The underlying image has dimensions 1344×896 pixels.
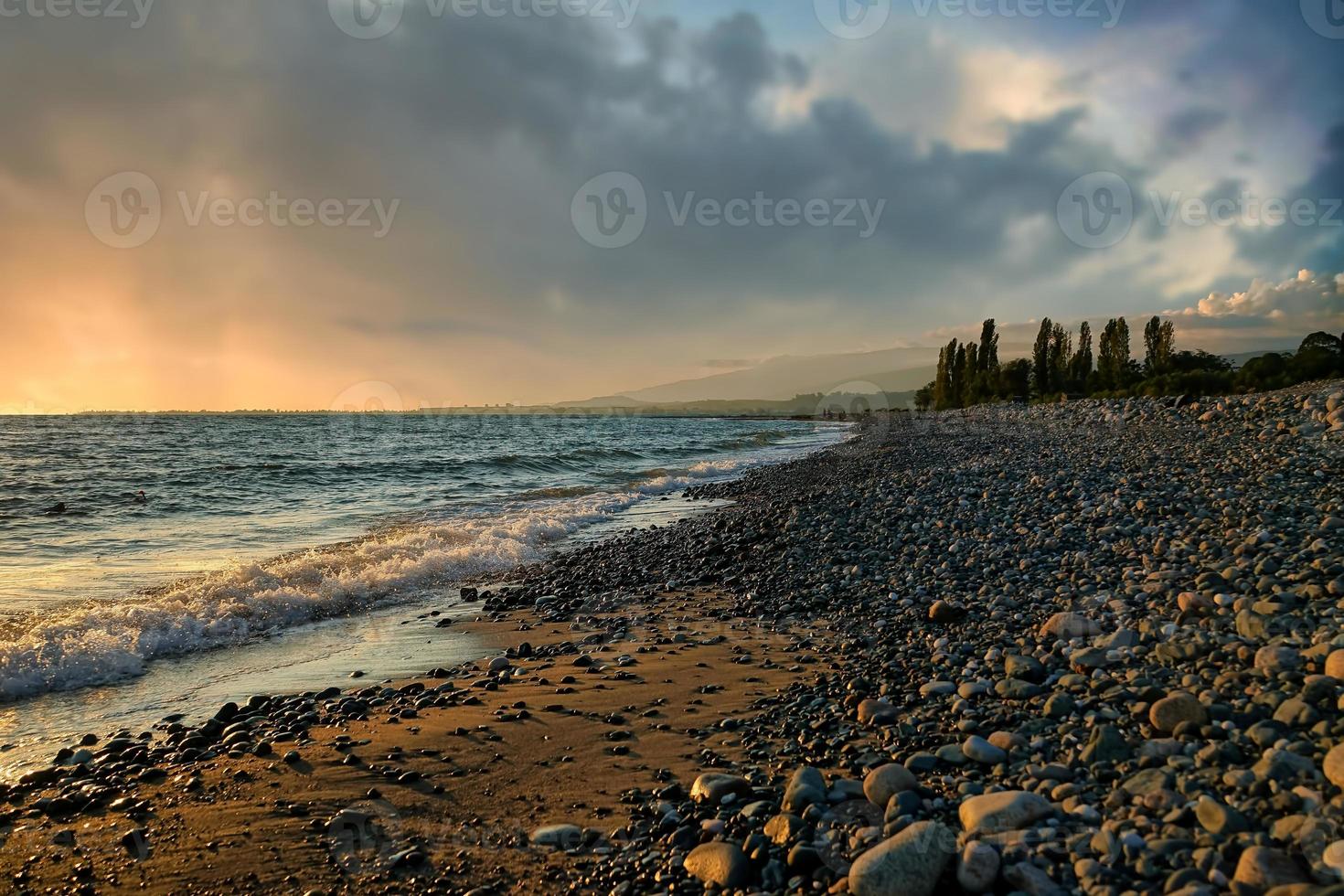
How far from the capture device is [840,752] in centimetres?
459

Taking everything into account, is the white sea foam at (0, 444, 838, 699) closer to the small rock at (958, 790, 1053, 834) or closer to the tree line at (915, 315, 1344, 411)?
the small rock at (958, 790, 1053, 834)

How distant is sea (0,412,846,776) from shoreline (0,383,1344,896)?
132 centimetres

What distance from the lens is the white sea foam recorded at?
24.9 feet

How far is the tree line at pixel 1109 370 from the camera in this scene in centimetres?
3803

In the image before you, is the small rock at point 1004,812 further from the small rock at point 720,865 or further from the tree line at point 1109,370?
the tree line at point 1109,370

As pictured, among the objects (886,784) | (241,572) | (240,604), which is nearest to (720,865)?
(886,784)

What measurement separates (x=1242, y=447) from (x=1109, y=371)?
207 feet

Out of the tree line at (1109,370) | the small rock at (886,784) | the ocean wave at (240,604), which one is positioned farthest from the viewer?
the tree line at (1109,370)

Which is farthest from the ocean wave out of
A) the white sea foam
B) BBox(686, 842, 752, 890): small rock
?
BBox(686, 842, 752, 890): small rock

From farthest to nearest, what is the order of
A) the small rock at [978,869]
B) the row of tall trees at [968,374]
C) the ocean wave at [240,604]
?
the row of tall trees at [968,374]
the ocean wave at [240,604]
the small rock at [978,869]

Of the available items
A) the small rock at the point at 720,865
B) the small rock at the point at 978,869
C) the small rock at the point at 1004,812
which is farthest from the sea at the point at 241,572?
the small rock at the point at 978,869

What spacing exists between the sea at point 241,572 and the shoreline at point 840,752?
1.32 metres

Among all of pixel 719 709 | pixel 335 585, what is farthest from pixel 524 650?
pixel 335 585

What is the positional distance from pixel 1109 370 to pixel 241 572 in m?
78.1
